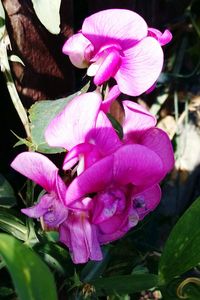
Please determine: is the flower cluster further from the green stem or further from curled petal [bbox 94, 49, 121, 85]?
the green stem

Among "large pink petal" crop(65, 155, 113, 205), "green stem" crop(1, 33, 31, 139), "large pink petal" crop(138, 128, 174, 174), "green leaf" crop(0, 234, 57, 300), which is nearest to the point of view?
"green leaf" crop(0, 234, 57, 300)

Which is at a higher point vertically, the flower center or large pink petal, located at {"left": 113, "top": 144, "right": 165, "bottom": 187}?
the flower center

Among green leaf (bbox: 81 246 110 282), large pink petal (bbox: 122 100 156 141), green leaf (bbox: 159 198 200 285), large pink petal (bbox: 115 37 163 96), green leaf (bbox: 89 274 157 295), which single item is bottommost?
green leaf (bbox: 81 246 110 282)

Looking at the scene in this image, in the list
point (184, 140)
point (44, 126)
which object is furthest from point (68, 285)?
point (184, 140)

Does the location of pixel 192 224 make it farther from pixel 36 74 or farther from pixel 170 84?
pixel 170 84

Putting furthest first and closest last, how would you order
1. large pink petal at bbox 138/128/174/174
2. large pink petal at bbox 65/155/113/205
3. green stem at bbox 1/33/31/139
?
green stem at bbox 1/33/31/139, large pink petal at bbox 138/128/174/174, large pink petal at bbox 65/155/113/205

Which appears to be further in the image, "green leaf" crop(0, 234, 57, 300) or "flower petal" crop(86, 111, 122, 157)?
"flower petal" crop(86, 111, 122, 157)

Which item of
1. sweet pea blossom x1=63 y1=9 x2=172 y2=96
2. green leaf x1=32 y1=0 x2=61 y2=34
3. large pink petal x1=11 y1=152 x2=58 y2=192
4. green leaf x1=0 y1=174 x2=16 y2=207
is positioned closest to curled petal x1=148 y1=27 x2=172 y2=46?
sweet pea blossom x1=63 y1=9 x2=172 y2=96
